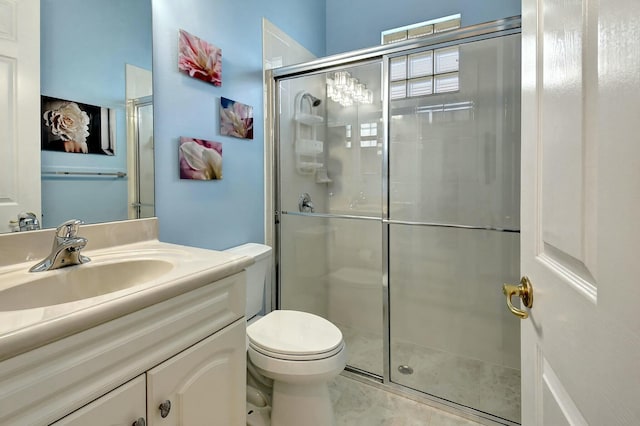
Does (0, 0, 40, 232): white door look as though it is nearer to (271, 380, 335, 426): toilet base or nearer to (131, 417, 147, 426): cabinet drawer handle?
(131, 417, 147, 426): cabinet drawer handle

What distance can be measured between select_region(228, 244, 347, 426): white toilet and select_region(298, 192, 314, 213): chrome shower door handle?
955mm

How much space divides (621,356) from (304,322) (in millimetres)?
1258

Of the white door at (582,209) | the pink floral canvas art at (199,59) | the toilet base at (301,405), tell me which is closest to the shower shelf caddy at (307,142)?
the pink floral canvas art at (199,59)

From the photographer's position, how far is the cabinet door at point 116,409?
1.95 ft

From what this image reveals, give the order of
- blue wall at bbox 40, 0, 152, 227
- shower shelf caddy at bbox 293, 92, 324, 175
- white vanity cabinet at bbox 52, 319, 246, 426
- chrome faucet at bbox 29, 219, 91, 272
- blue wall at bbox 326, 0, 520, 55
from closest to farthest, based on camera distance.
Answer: white vanity cabinet at bbox 52, 319, 246, 426 → chrome faucet at bbox 29, 219, 91, 272 → blue wall at bbox 40, 0, 152, 227 → blue wall at bbox 326, 0, 520, 55 → shower shelf caddy at bbox 293, 92, 324, 175

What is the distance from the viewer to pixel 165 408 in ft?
2.45

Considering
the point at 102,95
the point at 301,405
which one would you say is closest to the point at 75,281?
the point at 102,95

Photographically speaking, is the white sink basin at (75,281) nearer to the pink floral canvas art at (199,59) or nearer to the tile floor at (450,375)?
the pink floral canvas art at (199,59)

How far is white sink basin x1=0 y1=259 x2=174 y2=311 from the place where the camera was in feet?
2.56

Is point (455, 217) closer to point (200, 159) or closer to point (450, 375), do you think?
point (450, 375)

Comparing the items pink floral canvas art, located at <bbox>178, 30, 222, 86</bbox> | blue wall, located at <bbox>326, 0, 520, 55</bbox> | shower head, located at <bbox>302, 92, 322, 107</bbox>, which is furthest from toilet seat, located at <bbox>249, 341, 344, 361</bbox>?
blue wall, located at <bbox>326, 0, 520, 55</bbox>

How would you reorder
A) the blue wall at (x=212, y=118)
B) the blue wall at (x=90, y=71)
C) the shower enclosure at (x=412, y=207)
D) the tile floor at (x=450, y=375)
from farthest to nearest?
the shower enclosure at (x=412, y=207) < the tile floor at (x=450, y=375) < the blue wall at (x=212, y=118) < the blue wall at (x=90, y=71)

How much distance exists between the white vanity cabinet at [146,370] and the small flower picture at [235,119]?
93 centimetres

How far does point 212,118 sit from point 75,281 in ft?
3.09
